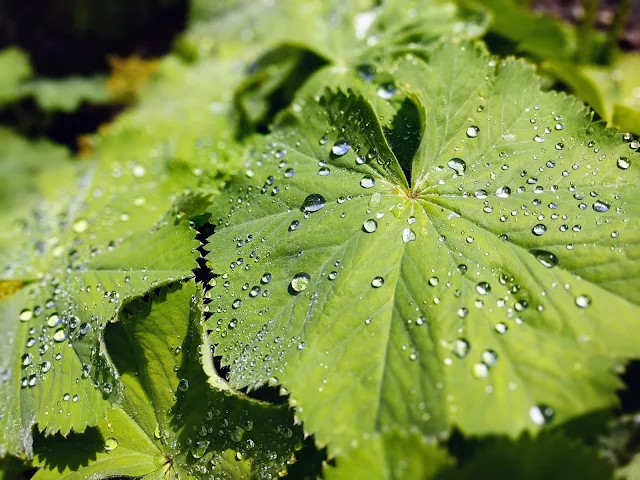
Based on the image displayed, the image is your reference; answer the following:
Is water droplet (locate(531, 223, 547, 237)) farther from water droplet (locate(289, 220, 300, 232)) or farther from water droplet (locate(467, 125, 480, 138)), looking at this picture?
water droplet (locate(289, 220, 300, 232))

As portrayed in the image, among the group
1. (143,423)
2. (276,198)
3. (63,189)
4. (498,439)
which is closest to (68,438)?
(143,423)


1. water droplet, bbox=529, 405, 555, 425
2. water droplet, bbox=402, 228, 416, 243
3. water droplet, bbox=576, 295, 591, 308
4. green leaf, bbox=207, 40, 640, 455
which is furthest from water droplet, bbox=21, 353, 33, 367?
water droplet, bbox=576, 295, 591, 308

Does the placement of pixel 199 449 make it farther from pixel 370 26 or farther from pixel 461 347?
pixel 370 26

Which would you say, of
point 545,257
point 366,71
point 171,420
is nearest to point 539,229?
point 545,257

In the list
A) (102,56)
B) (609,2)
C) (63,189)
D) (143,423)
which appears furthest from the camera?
(102,56)

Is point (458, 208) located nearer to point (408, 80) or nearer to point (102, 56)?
point (408, 80)

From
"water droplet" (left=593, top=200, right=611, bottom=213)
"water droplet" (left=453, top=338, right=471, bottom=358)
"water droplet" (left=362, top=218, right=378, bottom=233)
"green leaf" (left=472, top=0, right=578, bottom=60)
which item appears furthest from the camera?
"green leaf" (left=472, top=0, right=578, bottom=60)

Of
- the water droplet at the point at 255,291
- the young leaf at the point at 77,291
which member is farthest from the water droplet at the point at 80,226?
the water droplet at the point at 255,291
